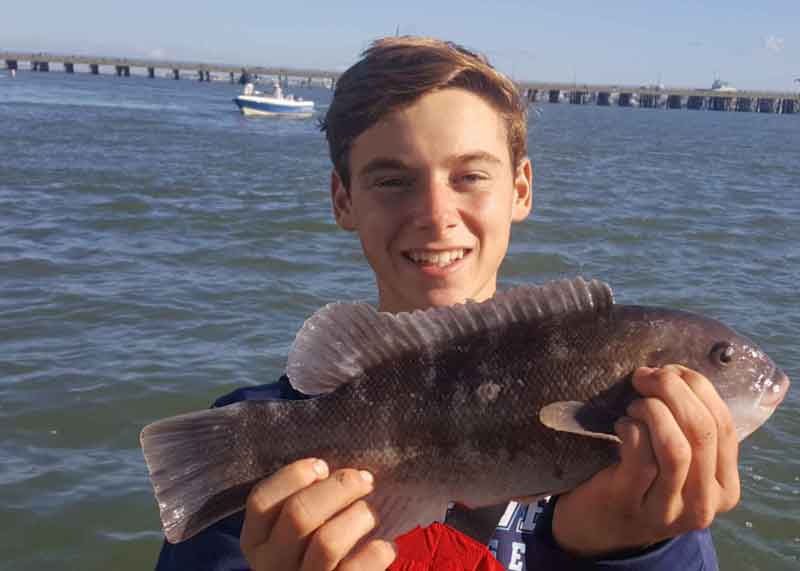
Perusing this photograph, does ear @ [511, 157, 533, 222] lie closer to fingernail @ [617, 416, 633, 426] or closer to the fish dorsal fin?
the fish dorsal fin

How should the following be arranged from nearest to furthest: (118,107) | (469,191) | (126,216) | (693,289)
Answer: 1. (469,191)
2. (693,289)
3. (126,216)
4. (118,107)

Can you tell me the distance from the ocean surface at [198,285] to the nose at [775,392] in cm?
441

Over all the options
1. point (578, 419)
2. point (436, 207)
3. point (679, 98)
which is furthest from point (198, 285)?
point (679, 98)

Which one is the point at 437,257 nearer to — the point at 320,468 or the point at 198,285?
the point at 320,468

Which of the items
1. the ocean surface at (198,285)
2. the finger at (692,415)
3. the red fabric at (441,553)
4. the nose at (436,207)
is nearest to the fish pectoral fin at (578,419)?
the finger at (692,415)

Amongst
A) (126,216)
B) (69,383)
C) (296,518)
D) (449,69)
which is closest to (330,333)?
(296,518)

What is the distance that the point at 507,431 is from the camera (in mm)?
2680

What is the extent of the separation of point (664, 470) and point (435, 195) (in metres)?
1.75

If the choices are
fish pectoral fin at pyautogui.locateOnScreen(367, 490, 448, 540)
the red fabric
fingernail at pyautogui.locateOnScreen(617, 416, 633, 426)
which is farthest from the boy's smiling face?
fingernail at pyautogui.locateOnScreen(617, 416, 633, 426)

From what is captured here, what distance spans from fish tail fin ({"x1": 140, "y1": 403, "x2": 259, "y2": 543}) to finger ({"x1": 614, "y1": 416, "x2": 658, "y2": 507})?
1.23 metres

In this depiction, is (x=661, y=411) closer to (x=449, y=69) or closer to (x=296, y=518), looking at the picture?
(x=296, y=518)

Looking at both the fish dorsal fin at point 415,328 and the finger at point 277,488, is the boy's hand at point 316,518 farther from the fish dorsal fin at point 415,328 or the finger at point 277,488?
the fish dorsal fin at point 415,328

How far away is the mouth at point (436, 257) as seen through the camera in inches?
153

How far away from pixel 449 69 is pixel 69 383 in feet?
21.5
